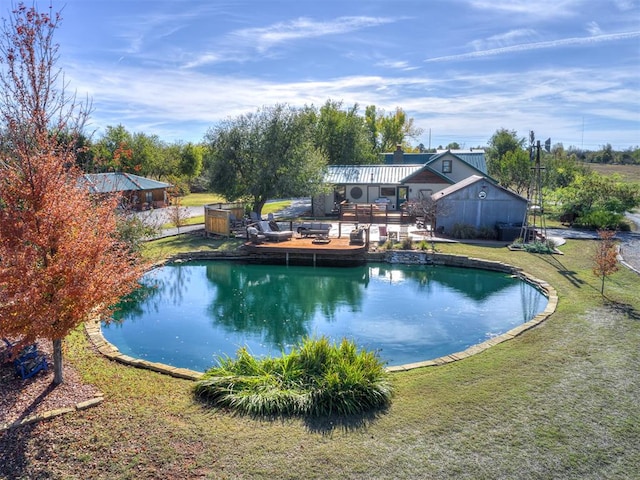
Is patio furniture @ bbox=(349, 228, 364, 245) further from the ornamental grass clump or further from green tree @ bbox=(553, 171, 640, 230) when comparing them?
green tree @ bbox=(553, 171, 640, 230)

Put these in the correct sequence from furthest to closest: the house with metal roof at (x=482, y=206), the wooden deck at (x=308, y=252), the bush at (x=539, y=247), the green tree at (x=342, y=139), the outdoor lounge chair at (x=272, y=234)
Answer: the green tree at (x=342, y=139)
the house with metal roof at (x=482, y=206)
the outdoor lounge chair at (x=272, y=234)
the wooden deck at (x=308, y=252)
the bush at (x=539, y=247)

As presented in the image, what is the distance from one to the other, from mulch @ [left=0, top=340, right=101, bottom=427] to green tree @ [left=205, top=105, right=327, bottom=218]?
1813 cm

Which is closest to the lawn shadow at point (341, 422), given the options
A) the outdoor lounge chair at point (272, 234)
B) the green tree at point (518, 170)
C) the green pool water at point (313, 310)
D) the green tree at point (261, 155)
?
the green pool water at point (313, 310)

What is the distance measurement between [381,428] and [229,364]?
10.4 ft

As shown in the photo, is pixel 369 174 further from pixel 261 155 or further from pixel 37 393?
pixel 37 393

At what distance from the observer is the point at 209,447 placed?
5.77m

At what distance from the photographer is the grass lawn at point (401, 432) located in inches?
211

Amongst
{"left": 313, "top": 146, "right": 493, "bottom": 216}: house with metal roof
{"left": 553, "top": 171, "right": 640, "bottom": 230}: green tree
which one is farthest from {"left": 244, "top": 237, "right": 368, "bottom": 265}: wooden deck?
{"left": 553, "top": 171, "right": 640, "bottom": 230}: green tree

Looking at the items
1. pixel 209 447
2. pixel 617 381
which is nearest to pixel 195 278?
pixel 209 447

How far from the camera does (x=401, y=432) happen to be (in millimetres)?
6164

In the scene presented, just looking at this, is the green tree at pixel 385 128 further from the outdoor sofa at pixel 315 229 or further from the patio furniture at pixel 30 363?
the patio furniture at pixel 30 363

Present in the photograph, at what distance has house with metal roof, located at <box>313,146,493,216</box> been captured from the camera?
102 feet

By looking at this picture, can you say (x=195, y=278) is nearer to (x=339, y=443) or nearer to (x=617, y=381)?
(x=339, y=443)

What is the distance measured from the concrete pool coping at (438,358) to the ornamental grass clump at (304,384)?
798mm
